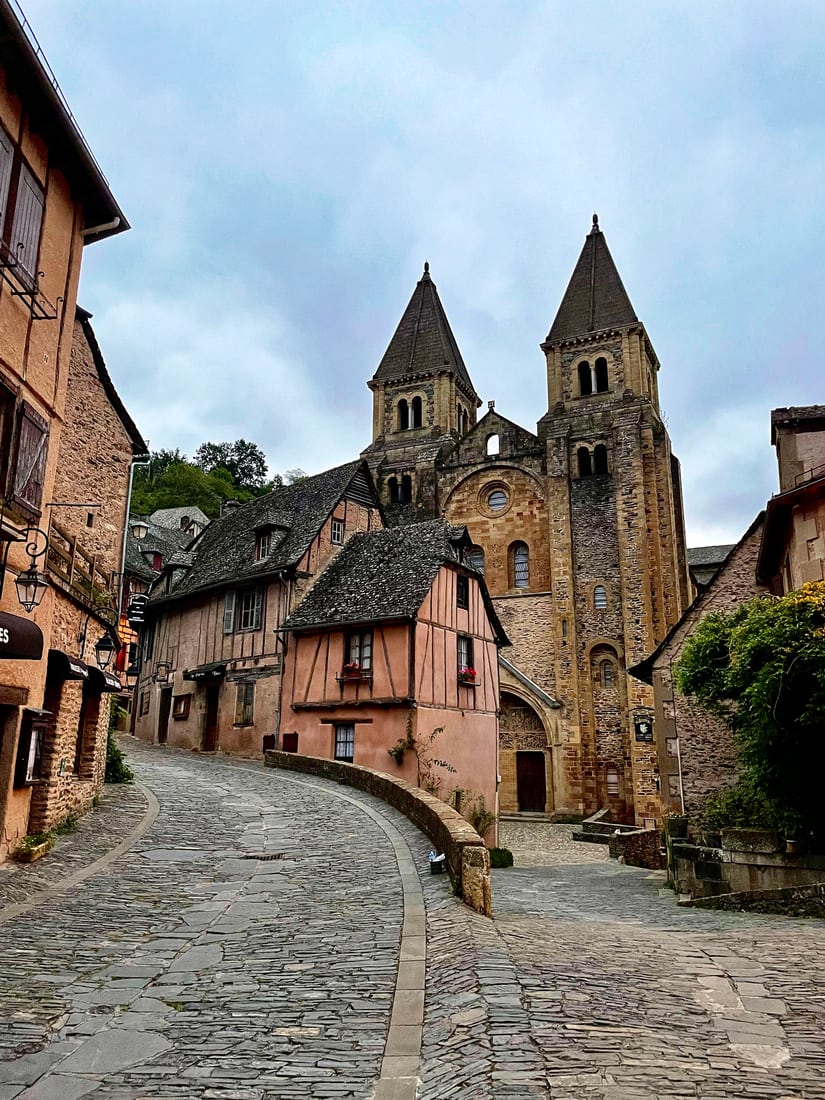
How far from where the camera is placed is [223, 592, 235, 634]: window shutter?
27.4 metres

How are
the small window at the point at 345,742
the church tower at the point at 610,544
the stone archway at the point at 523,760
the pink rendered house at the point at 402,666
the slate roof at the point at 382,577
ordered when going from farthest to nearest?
the stone archway at the point at 523,760 → the church tower at the point at 610,544 → the slate roof at the point at 382,577 → the small window at the point at 345,742 → the pink rendered house at the point at 402,666

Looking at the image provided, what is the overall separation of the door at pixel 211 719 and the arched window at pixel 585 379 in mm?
22993

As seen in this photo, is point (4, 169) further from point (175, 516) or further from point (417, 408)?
point (175, 516)

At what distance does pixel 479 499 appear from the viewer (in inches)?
1608

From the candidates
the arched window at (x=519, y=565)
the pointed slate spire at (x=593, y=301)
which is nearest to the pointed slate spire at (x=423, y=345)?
the pointed slate spire at (x=593, y=301)

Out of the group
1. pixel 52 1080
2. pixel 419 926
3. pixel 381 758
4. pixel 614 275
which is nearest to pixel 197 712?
pixel 381 758

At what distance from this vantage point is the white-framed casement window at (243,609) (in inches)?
1049

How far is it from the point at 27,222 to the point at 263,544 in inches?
734

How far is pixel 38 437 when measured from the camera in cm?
1005

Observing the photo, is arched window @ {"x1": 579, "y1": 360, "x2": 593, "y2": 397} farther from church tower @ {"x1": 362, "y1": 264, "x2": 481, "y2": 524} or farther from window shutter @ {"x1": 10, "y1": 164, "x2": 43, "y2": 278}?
window shutter @ {"x1": 10, "y1": 164, "x2": 43, "y2": 278}

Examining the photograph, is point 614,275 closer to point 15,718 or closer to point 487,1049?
point 15,718

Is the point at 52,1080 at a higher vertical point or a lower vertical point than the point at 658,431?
lower

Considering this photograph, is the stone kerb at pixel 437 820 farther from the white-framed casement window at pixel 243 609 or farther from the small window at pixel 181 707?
the small window at pixel 181 707

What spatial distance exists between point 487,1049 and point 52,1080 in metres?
2.22
